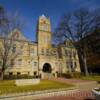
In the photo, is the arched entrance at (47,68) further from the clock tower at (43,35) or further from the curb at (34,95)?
the curb at (34,95)

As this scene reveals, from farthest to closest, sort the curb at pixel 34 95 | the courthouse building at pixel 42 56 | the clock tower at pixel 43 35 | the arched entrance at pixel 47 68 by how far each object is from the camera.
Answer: the arched entrance at pixel 47 68 → the clock tower at pixel 43 35 → the courthouse building at pixel 42 56 → the curb at pixel 34 95

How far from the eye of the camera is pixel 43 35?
4531cm

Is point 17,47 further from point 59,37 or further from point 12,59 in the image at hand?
point 59,37

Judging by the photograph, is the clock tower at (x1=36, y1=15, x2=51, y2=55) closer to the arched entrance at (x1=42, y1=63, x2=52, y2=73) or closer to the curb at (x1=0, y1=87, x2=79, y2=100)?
the arched entrance at (x1=42, y1=63, x2=52, y2=73)

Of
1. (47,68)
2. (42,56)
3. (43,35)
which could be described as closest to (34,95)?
(42,56)

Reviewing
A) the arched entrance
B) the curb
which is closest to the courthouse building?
the arched entrance

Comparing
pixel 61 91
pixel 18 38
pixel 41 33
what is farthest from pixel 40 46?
pixel 61 91

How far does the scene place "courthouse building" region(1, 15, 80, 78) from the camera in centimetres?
4028

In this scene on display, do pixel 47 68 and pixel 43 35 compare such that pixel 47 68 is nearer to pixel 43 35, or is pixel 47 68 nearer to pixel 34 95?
pixel 43 35

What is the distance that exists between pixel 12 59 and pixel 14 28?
8.90 metres

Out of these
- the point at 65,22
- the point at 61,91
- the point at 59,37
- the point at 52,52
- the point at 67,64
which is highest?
the point at 65,22

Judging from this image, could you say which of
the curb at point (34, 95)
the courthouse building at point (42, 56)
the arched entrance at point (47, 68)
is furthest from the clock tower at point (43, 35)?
the curb at point (34, 95)

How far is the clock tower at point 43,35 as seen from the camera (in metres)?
44.4

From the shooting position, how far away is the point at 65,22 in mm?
41250
